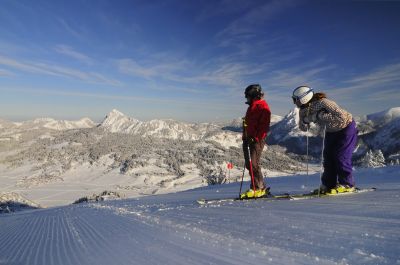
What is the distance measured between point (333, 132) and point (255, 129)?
1.67m

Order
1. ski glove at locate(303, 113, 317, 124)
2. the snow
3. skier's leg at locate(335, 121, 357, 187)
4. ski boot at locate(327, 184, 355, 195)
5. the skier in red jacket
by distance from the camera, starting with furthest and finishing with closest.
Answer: the skier in red jacket
ski glove at locate(303, 113, 317, 124)
skier's leg at locate(335, 121, 357, 187)
ski boot at locate(327, 184, 355, 195)
the snow

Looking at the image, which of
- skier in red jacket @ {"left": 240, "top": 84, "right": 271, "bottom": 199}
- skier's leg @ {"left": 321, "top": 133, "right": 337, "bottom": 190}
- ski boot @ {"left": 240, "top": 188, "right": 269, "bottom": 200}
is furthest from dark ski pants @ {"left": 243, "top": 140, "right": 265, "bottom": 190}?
skier's leg @ {"left": 321, "top": 133, "right": 337, "bottom": 190}

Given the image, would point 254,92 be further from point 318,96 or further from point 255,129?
point 318,96

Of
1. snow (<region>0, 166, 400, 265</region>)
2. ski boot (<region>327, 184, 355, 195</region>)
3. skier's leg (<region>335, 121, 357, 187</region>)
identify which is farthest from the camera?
skier's leg (<region>335, 121, 357, 187</region>)

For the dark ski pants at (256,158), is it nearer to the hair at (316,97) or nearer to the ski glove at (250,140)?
the ski glove at (250,140)

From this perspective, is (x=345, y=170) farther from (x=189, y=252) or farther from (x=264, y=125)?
(x=189, y=252)

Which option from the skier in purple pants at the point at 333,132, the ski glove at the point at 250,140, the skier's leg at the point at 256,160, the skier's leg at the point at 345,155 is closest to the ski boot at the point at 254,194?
the skier's leg at the point at 256,160

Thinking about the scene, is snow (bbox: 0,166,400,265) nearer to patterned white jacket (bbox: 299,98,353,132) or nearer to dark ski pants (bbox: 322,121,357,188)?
dark ski pants (bbox: 322,121,357,188)

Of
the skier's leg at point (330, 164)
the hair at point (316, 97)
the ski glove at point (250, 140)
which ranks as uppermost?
the hair at point (316, 97)

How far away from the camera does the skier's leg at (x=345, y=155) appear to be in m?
6.80

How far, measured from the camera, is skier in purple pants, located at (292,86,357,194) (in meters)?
6.73

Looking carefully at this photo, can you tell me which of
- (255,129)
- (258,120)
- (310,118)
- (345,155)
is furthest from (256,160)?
(345,155)

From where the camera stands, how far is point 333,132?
6961 millimetres

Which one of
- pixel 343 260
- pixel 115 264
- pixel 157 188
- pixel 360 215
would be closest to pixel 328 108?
pixel 360 215
